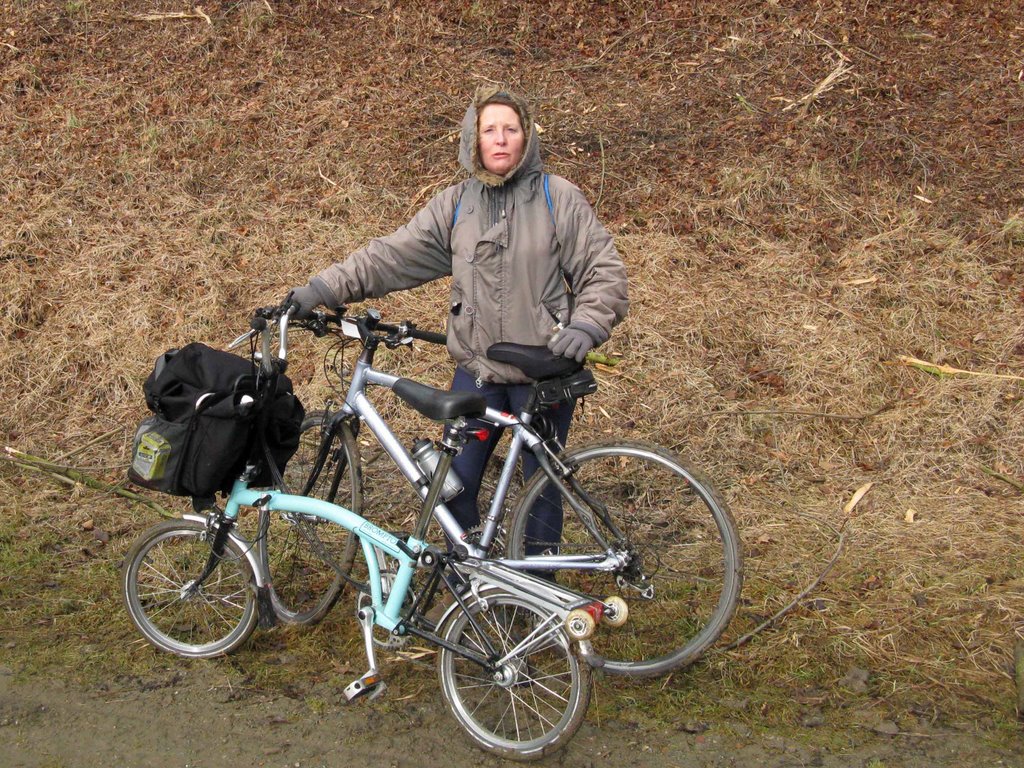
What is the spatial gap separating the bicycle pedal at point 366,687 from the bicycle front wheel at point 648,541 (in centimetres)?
75

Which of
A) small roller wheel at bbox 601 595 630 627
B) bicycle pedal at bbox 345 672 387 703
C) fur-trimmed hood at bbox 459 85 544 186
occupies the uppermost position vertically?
fur-trimmed hood at bbox 459 85 544 186

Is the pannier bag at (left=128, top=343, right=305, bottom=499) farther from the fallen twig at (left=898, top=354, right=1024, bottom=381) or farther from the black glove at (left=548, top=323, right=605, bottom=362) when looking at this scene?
the fallen twig at (left=898, top=354, right=1024, bottom=381)

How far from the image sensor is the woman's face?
3.76 meters

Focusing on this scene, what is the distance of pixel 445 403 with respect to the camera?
3531 mm

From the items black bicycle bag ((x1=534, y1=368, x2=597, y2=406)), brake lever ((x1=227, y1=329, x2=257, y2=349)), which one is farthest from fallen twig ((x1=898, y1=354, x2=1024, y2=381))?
brake lever ((x1=227, y1=329, x2=257, y2=349))

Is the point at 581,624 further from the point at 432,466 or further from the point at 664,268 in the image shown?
the point at 664,268

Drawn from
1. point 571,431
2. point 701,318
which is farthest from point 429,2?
point 571,431

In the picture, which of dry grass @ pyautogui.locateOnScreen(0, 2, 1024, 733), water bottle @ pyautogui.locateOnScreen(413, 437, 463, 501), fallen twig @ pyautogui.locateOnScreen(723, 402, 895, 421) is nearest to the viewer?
water bottle @ pyautogui.locateOnScreen(413, 437, 463, 501)

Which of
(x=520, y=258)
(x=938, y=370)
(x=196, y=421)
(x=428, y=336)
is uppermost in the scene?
(x=520, y=258)

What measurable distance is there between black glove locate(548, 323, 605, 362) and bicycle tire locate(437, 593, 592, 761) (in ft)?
3.03

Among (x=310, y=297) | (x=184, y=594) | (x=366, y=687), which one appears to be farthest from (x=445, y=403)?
(x=184, y=594)

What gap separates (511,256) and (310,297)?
2.81ft

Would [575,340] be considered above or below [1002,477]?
above

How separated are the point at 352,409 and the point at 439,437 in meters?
2.02
